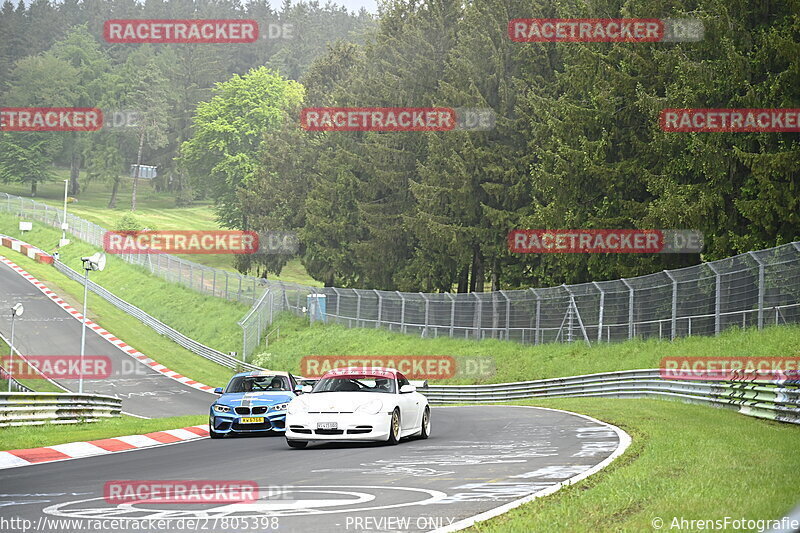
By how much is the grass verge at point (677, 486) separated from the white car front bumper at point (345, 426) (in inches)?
153

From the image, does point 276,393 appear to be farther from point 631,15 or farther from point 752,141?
point 631,15

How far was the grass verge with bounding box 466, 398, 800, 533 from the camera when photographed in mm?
7637

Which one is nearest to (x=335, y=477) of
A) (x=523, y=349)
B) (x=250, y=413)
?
(x=250, y=413)

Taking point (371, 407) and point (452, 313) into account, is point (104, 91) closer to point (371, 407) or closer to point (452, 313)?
point (452, 313)

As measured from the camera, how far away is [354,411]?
54.1ft

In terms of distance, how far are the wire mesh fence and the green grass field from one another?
36.8 m

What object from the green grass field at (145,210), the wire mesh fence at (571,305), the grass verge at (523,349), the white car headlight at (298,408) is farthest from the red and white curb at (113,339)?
the green grass field at (145,210)

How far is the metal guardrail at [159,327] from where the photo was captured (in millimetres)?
54000

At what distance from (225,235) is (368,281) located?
4983 centimetres

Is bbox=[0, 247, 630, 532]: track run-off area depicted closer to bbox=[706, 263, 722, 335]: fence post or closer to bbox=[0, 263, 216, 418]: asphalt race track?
bbox=[706, 263, 722, 335]: fence post

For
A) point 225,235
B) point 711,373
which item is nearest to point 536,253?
point 711,373

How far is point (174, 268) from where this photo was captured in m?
71.9

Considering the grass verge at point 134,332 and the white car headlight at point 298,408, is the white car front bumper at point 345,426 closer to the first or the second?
the white car headlight at point 298,408

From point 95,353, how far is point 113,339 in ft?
15.6
